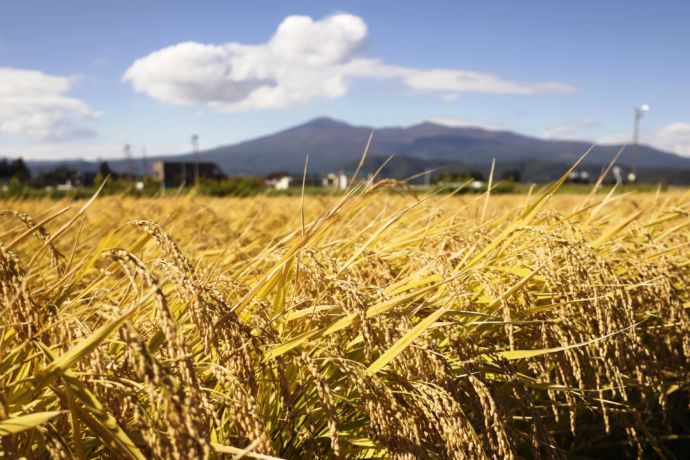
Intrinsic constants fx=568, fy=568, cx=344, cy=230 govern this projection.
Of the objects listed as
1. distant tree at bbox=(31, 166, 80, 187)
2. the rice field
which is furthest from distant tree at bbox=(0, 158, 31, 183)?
the rice field

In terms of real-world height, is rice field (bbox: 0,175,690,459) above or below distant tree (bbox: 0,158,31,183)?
above

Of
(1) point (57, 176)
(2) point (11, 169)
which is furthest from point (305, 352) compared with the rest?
(2) point (11, 169)

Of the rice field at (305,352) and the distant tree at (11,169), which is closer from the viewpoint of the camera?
the rice field at (305,352)

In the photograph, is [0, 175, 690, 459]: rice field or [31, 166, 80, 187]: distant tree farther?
[31, 166, 80, 187]: distant tree

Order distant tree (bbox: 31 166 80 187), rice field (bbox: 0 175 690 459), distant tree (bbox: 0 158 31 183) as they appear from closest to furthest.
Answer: rice field (bbox: 0 175 690 459)
distant tree (bbox: 31 166 80 187)
distant tree (bbox: 0 158 31 183)

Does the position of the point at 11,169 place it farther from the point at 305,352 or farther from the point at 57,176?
the point at 305,352

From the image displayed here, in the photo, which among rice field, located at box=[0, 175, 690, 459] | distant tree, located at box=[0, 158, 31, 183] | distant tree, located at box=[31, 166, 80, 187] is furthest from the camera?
distant tree, located at box=[0, 158, 31, 183]

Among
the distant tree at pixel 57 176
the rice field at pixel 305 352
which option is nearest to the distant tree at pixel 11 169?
the distant tree at pixel 57 176

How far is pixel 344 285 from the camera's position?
106 cm

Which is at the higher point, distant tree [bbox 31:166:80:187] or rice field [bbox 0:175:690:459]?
rice field [bbox 0:175:690:459]

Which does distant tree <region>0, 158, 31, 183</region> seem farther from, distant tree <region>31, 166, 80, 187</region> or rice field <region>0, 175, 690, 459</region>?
rice field <region>0, 175, 690, 459</region>

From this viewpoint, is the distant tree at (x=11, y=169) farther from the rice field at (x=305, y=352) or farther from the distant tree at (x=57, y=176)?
the rice field at (x=305, y=352)

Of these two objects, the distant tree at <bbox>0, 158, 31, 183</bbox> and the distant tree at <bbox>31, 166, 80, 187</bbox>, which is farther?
the distant tree at <bbox>0, 158, 31, 183</bbox>

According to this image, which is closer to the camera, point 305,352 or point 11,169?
point 305,352
